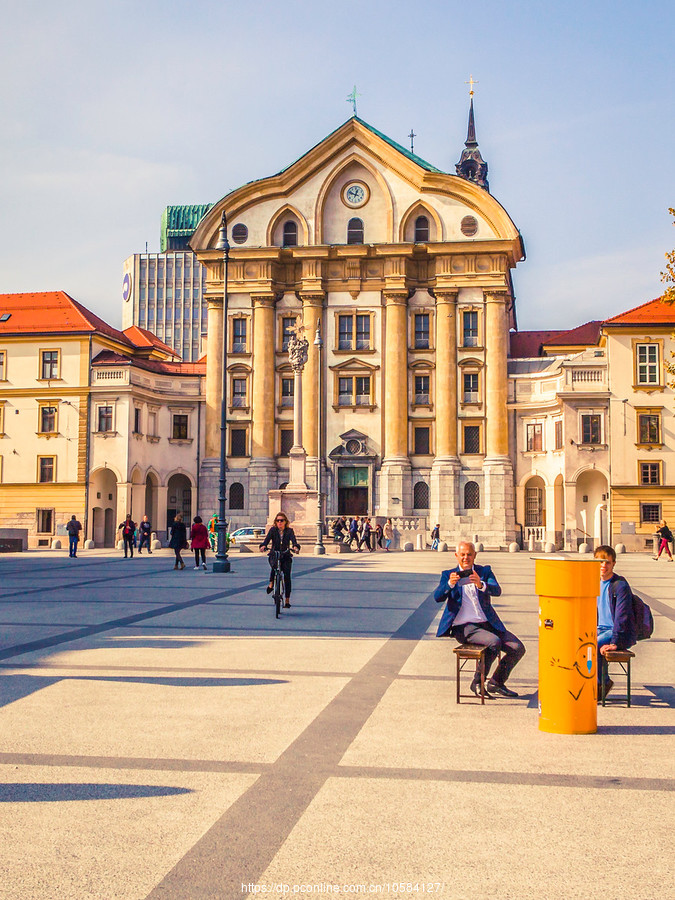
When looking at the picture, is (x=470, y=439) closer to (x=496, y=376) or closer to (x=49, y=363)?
(x=496, y=376)

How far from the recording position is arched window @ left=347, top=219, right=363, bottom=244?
64.7m

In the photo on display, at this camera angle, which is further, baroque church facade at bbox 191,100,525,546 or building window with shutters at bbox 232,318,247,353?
building window with shutters at bbox 232,318,247,353

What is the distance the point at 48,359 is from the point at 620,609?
184ft

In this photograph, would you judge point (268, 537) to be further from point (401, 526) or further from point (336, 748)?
point (401, 526)

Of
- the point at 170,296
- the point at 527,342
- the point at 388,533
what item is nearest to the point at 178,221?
the point at 170,296

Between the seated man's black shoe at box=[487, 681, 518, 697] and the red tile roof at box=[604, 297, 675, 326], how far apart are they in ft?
158

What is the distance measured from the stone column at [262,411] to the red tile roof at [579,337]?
61.9 ft

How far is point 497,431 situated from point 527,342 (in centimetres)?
1327

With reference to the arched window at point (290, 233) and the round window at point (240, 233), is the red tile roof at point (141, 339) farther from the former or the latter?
the arched window at point (290, 233)

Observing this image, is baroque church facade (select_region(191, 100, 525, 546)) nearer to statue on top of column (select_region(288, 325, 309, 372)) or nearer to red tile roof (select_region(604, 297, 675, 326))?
red tile roof (select_region(604, 297, 675, 326))

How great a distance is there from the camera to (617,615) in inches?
376

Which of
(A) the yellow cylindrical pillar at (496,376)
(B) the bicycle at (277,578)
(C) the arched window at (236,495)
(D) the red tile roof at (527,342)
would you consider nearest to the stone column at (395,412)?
(A) the yellow cylindrical pillar at (496,376)

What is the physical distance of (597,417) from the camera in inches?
2181

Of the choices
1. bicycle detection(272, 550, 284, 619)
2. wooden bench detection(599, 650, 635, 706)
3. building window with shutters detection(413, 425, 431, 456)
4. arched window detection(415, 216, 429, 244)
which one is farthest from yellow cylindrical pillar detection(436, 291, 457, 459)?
wooden bench detection(599, 650, 635, 706)
